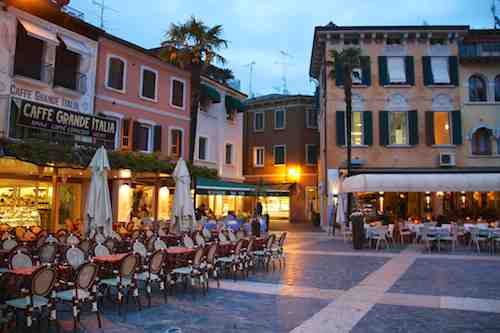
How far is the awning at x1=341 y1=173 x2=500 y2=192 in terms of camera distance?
18953 millimetres

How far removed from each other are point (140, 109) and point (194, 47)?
14.5ft

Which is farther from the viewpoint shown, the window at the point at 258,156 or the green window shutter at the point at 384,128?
the window at the point at 258,156

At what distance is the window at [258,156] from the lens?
3772cm

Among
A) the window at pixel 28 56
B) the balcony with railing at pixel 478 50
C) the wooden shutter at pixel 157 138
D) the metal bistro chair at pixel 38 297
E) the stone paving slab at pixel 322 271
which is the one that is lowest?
the stone paving slab at pixel 322 271

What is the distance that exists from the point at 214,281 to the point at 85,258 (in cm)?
310

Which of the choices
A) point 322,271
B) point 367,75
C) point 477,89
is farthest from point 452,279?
point 477,89

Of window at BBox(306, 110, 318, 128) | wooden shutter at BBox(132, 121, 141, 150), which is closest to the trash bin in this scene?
wooden shutter at BBox(132, 121, 141, 150)

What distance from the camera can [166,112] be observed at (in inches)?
944

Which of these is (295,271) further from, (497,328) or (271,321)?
(497,328)

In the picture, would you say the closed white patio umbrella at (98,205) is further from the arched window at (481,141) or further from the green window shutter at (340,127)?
the arched window at (481,141)

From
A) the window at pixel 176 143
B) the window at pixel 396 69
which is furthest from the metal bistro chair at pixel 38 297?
the window at pixel 396 69

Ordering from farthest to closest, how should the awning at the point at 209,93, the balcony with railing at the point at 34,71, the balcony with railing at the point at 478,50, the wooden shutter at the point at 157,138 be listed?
the awning at the point at 209,93
the balcony with railing at the point at 478,50
the wooden shutter at the point at 157,138
the balcony with railing at the point at 34,71

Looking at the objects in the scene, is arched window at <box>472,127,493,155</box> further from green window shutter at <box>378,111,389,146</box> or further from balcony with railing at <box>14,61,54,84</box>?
balcony with railing at <box>14,61,54,84</box>

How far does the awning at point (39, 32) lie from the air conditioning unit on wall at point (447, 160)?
817 inches
